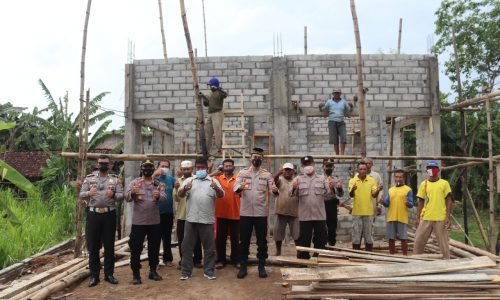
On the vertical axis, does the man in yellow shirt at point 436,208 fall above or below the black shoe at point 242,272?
above

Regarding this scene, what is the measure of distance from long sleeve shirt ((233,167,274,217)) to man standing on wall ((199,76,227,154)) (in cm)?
229

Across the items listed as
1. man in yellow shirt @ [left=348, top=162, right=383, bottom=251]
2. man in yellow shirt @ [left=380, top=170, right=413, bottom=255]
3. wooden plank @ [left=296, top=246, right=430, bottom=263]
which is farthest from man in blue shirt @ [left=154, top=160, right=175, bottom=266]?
man in yellow shirt @ [left=380, top=170, right=413, bottom=255]

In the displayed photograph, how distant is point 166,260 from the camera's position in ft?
22.8

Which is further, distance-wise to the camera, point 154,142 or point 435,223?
point 154,142

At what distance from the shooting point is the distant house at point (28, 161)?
18094mm

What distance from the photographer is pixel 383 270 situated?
5.18 meters

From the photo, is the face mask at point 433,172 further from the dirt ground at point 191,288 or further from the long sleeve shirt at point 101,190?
the long sleeve shirt at point 101,190

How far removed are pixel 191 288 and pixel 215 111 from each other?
3.59 m

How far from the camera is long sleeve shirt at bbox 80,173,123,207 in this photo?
5.82 m

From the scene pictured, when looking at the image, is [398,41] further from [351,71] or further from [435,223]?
[435,223]

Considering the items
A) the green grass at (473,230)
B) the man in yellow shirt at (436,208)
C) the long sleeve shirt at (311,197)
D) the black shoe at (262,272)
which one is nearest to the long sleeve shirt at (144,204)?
the black shoe at (262,272)

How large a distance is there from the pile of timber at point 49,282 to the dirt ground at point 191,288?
0.11 metres

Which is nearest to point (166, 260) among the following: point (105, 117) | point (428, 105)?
point (428, 105)

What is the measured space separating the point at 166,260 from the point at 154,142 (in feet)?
21.3
